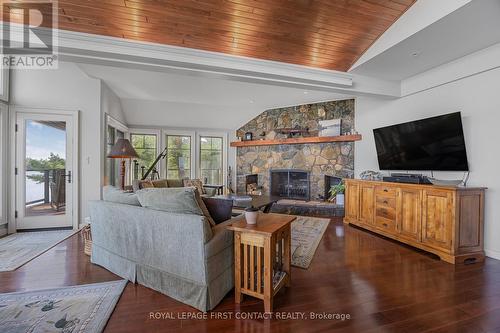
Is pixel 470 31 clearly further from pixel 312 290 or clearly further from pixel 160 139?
pixel 160 139

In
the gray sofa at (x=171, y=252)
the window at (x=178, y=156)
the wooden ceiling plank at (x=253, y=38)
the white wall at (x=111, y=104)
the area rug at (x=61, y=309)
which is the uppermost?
the wooden ceiling plank at (x=253, y=38)

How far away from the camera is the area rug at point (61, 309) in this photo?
1.66 metres

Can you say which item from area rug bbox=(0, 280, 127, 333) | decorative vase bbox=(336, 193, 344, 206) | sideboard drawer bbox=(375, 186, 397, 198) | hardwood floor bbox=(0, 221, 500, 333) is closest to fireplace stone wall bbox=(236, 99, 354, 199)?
decorative vase bbox=(336, 193, 344, 206)

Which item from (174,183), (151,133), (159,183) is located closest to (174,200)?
(159,183)

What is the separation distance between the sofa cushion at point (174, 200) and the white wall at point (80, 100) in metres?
2.71

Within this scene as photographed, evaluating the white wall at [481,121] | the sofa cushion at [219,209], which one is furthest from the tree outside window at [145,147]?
the white wall at [481,121]

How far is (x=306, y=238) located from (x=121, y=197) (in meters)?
2.59

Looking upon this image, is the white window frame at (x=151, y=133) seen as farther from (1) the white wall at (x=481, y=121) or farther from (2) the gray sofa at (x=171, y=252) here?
(1) the white wall at (x=481, y=121)

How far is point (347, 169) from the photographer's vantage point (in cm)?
540

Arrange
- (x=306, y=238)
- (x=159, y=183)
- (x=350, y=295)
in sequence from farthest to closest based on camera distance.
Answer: (x=159, y=183)
(x=306, y=238)
(x=350, y=295)

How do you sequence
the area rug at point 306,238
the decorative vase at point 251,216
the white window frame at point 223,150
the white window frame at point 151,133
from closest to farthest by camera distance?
the decorative vase at point 251,216, the area rug at point 306,238, the white window frame at point 151,133, the white window frame at point 223,150

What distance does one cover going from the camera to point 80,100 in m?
4.16

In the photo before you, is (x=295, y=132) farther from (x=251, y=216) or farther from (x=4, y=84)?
(x=4, y=84)

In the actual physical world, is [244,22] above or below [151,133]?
above
